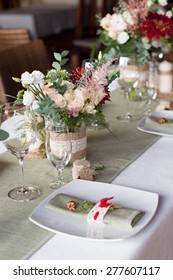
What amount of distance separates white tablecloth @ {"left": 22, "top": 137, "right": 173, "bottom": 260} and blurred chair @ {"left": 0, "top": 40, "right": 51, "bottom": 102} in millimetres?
960

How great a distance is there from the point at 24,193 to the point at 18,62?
130 cm

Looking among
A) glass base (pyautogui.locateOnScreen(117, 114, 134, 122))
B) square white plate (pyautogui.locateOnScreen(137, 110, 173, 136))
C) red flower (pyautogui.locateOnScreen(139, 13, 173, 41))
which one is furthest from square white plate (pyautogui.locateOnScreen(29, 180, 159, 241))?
red flower (pyautogui.locateOnScreen(139, 13, 173, 41))

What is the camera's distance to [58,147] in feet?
4.40

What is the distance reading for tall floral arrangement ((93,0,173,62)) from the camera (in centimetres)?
216

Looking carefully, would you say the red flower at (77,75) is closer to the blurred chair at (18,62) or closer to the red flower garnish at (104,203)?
the red flower garnish at (104,203)

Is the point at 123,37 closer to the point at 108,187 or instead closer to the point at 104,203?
the point at 108,187

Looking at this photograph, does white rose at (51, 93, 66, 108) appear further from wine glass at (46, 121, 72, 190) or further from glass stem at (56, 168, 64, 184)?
glass stem at (56, 168, 64, 184)

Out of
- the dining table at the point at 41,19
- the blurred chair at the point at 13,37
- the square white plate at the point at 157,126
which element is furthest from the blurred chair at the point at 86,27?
the square white plate at the point at 157,126

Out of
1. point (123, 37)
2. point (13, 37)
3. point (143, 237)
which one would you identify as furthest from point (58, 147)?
point (13, 37)

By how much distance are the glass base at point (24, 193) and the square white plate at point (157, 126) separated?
56cm

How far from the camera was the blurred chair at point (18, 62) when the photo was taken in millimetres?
2379
